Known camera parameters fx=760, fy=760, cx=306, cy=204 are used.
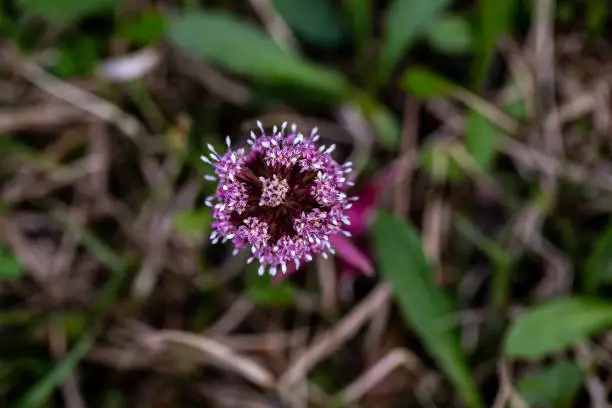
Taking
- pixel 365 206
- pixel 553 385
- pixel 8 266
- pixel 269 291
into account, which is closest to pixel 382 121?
pixel 365 206

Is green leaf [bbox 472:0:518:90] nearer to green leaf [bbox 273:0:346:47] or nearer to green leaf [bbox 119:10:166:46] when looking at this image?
green leaf [bbox 273:0:346:47]

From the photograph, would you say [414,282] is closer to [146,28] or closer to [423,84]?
[423,84]

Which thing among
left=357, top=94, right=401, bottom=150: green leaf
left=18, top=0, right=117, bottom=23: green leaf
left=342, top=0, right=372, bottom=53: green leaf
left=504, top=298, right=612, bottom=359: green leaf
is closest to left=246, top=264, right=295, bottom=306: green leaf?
left=357, top=94, right=401, bottom=150: green leaf

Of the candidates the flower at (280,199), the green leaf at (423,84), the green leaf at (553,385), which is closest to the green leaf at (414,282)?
the green leaf at (553,385)

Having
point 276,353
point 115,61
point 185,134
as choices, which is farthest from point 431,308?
point 115,61

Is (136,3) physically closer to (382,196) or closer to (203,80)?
(203,80)

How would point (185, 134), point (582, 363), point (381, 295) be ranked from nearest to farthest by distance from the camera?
point (582, 363), point (381, 295), point (185, 134)

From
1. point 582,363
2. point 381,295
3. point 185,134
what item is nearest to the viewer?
point 582,363
